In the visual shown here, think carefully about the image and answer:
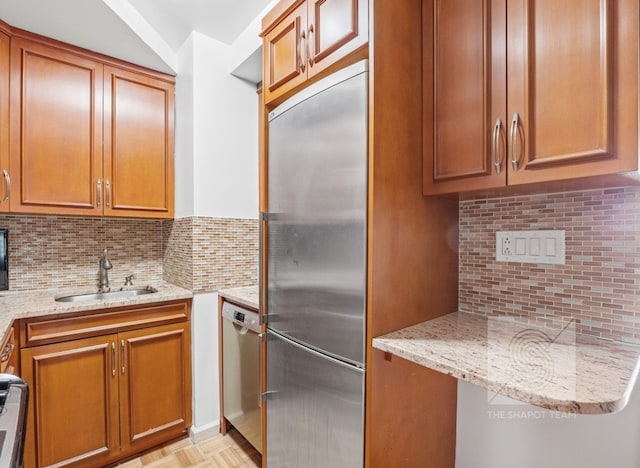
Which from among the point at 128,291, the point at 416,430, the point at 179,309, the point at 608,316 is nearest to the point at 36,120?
the point at 128,291

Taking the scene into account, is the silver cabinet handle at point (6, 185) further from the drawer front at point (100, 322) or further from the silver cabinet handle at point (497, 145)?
the silver cabinet handle at point (497, 145)

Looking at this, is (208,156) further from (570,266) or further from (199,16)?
(570,266)

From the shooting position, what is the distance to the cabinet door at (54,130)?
1691 millimetres

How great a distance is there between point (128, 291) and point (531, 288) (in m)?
2.31

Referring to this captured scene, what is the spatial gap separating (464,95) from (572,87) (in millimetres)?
292

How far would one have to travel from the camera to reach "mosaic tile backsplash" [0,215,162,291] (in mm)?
1924

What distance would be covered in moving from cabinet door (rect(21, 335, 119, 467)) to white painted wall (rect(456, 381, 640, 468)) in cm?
176

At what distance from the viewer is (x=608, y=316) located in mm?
995

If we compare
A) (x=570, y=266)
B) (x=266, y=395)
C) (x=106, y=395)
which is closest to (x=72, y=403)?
(x=106, y=395)

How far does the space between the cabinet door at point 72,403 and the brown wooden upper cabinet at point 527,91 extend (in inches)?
73.1

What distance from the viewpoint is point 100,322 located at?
1685mm

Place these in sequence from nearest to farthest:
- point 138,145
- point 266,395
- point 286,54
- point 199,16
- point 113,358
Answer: point 286,54 → point 266,395 → point 113,358 → point 199,16 → point 138,145

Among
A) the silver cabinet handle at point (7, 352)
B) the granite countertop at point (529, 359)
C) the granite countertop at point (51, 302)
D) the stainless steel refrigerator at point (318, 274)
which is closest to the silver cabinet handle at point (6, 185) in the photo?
the granite countertop at point (51, 302)

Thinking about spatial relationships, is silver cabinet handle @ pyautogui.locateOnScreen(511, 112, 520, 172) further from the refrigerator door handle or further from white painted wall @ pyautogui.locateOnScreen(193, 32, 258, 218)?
white painted wall @ pyautogui.locateOnScreen(193, 32, 258, 218)
